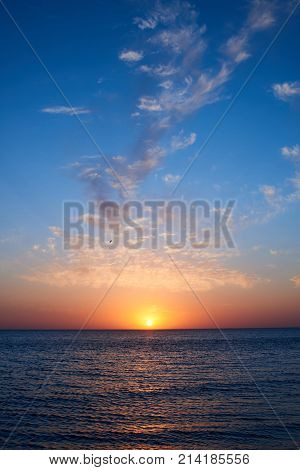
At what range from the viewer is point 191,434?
2081 centimetres

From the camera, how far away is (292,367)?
163 feet

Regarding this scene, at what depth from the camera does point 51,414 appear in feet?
81.5

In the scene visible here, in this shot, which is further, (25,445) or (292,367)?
(292,367)

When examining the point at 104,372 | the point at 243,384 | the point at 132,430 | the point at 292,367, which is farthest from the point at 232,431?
the point at 292,367

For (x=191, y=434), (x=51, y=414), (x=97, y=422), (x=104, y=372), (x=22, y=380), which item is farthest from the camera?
(x=104, y=372)

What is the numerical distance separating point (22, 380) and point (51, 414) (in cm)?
1643

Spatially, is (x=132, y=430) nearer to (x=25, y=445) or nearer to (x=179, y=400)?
(x=25, y=445)

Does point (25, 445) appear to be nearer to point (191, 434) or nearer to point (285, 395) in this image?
point (191, 434)
